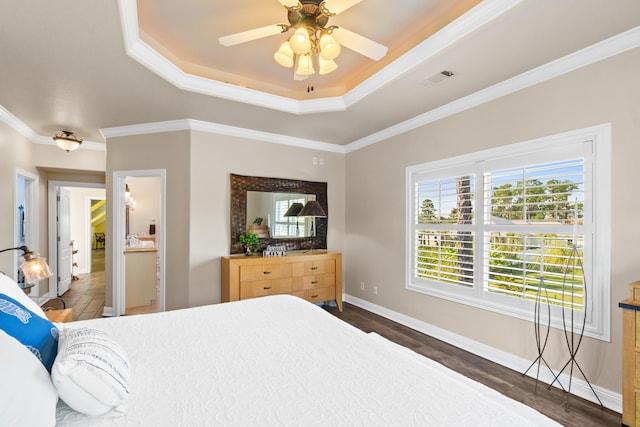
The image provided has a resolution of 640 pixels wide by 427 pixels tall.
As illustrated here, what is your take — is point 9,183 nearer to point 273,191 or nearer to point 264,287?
point 273,191

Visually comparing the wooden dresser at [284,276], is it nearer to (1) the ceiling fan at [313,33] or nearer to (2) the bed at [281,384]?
(2) the bed at [281,384]

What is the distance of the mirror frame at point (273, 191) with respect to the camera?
4.06 m

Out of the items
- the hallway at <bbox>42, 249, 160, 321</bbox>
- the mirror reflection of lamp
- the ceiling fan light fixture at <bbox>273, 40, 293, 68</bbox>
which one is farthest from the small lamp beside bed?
the mirror reflection of lamp

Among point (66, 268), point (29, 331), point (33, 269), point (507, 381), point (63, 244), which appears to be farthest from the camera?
point (66, 268)

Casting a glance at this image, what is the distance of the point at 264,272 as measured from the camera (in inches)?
151

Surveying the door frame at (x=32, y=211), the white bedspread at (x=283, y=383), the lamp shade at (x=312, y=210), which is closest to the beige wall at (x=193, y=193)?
the lamp shade at (x=312, y=210)

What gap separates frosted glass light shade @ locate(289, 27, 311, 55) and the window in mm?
2017

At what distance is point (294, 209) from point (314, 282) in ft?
3.55

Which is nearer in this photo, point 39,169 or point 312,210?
point 312,210

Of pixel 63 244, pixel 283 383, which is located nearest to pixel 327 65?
pixel 283 383

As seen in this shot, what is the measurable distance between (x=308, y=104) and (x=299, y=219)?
1.75m

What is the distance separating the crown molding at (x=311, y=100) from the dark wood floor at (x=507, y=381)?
2.57 metres

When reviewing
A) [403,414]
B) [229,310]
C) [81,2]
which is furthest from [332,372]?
[81,2]

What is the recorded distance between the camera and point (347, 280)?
4.87 meters
